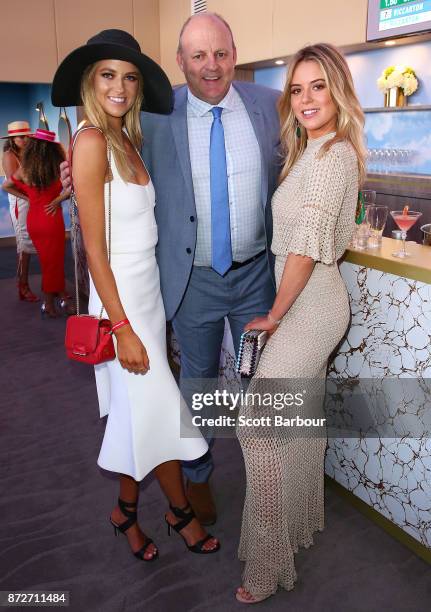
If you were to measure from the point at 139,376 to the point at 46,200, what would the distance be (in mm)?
3204

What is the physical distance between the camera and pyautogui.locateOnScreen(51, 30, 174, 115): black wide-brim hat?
1.54m

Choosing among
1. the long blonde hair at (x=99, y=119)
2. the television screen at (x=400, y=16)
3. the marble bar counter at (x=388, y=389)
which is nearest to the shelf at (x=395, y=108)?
the television screen at (x=400, y=16)

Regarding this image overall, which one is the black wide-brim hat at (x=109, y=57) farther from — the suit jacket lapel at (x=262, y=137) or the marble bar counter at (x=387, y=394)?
the marble bar counter at (x=387, y=394)

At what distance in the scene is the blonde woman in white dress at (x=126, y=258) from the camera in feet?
5.08

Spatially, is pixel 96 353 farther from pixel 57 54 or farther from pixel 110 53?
pixel 57 54

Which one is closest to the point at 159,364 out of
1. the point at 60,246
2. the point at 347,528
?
the point at 347,528

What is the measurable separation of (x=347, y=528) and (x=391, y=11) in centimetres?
352

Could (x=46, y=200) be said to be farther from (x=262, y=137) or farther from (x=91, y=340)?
(x=91, y=340)

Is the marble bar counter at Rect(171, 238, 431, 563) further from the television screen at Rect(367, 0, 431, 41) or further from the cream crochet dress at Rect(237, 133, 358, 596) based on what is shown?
the television screen at Rect(367, 0, 431, 41)

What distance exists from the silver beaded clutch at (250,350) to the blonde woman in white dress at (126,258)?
0.26 m

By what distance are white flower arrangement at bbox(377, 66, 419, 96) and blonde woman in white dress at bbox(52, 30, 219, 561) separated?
130 inches

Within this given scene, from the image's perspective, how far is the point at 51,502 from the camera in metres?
2.29

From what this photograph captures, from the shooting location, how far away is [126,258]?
1.65 m

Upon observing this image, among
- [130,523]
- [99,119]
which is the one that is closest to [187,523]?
[130,523]
